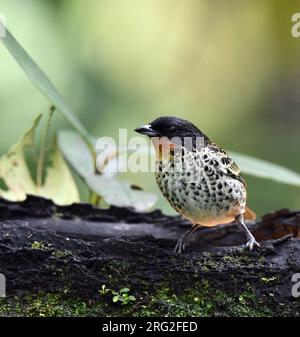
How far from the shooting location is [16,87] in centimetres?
541

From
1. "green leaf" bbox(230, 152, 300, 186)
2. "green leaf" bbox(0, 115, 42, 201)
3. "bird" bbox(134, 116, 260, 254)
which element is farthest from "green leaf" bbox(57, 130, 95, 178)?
"bird" bbox(134, 116, 260, 254)

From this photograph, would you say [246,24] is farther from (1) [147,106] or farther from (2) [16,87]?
(2) [16,87]

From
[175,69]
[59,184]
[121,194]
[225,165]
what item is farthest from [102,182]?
[175,69]

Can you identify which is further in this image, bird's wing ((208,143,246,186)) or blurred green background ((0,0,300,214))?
blurred green background ((0,0,300,214))

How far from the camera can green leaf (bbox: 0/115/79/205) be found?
3.21 m

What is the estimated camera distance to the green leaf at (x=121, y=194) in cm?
312

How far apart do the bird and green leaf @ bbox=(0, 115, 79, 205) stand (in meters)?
0.86

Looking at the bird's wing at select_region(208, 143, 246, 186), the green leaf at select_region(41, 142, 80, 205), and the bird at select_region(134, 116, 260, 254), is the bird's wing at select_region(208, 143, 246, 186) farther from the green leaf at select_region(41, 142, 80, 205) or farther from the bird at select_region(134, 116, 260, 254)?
the green leaf at select_region(41, 142, 80, 205)

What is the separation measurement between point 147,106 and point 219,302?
3.65 m

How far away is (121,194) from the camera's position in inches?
125

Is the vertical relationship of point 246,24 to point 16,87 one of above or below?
above

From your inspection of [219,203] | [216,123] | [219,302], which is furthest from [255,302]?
[216,123]

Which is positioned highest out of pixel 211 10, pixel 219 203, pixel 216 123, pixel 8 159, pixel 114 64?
pixel 211 10

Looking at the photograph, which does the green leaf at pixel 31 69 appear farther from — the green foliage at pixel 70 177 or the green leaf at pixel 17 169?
the green leaf at pixel 17 169
